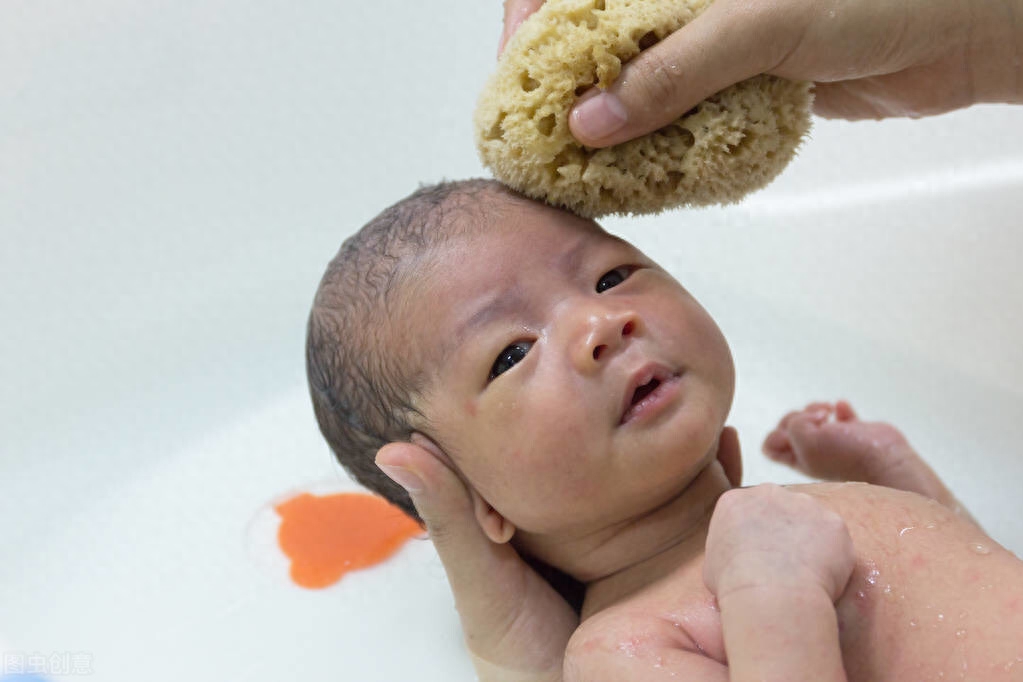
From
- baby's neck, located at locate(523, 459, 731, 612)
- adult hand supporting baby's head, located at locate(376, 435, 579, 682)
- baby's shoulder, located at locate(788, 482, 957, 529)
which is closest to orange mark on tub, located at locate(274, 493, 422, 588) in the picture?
adult hand supporting baby's head, located at locate(376, 435, 579, 682)

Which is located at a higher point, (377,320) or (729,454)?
(377,320)

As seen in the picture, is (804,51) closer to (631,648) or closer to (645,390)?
(645,390)

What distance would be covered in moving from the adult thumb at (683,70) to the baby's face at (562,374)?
0.44 feet

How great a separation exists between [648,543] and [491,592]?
175mm

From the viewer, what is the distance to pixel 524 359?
3.11 ft

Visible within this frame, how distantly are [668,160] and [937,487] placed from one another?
587 mm

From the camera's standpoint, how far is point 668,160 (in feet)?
3.06

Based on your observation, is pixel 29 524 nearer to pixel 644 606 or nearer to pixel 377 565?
pixel 377 565

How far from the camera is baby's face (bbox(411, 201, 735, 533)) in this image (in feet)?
3.03

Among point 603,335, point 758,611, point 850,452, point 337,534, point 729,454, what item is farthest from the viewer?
point 337,534

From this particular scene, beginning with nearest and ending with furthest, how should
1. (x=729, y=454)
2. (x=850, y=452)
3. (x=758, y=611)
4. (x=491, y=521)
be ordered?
1. (x=758, y=611)
2. (x=491, y=521)
3. (x=729, y=454)
4. (x=850, y=452)

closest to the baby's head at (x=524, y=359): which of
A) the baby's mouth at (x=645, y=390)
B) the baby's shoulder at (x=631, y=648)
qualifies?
the baby's mouth at (x=645, y=390)

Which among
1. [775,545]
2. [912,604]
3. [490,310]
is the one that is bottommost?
[912,604]

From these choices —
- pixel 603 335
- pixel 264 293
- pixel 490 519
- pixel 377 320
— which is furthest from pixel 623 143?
pixel 264 293
